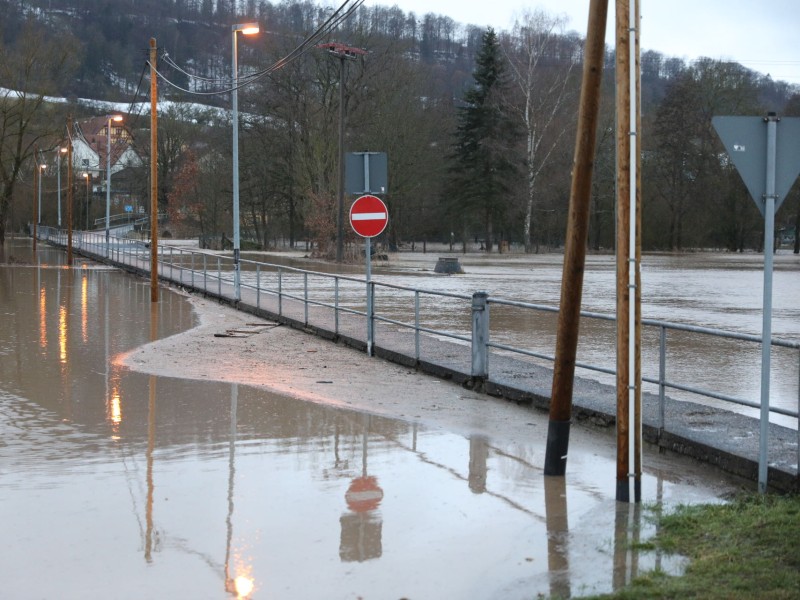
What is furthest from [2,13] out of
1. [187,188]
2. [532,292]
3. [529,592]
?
[529,592]

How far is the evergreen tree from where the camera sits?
77.1 m

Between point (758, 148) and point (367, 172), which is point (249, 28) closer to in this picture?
point (367, 172)

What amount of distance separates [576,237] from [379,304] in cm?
1950

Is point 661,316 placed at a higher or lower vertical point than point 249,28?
lower

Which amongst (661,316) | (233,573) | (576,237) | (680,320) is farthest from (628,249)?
(661,316)

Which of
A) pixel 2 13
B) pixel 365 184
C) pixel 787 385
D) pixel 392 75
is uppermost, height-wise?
pixel 2 13

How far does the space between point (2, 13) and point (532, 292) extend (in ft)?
533

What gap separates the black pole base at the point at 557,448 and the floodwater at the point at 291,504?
14cm

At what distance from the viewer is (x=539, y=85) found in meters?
71.6

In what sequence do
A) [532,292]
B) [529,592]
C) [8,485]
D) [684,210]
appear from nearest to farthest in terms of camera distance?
[529,592] < [8,485] < [532,292] < [684,210]

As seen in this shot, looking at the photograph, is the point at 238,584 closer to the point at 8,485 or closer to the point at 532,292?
the point at 8,485

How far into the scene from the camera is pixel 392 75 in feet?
228

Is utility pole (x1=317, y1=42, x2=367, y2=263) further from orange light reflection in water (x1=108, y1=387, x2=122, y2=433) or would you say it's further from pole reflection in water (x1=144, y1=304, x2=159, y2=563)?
orange light reflection in water (x1=108, y1=387, x2=122, y2=433)

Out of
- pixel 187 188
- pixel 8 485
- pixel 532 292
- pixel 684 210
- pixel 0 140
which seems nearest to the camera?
pixel 8 485
